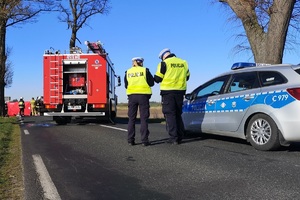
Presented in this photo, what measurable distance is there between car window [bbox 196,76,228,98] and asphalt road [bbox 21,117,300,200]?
120 cm

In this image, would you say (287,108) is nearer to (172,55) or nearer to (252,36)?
(172,55)

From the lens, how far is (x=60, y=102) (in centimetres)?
1514

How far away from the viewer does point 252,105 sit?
737 centimetres

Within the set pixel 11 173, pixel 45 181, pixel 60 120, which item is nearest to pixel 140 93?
pixel 11 173

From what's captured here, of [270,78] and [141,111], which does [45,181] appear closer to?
[141,111]

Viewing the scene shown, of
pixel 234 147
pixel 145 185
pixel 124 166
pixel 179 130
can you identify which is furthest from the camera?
pixel 179 130

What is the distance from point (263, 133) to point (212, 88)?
1.96m

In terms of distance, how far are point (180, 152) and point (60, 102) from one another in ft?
29.6

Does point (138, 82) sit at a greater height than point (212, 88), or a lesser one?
greater

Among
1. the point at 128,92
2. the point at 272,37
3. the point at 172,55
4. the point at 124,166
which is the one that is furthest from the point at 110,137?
the point at 272,37

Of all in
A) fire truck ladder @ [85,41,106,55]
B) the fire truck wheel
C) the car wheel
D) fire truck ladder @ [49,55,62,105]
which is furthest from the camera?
the fire truck wheel

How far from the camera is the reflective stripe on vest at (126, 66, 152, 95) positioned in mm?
8078

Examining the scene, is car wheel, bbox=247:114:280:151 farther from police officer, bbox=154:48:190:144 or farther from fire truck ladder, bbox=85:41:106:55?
fire truck ladder, bbox=85:41:106:55


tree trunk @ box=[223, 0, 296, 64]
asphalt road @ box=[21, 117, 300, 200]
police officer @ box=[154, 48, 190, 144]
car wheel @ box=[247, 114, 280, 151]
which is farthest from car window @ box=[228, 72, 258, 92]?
tree trunk @ box=[223, 0, 296, 64]
